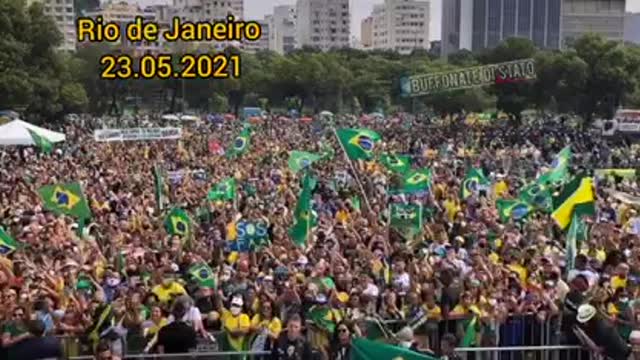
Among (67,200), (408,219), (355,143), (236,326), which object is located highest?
(355,143)

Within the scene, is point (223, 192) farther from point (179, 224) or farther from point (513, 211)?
point (513, 211)

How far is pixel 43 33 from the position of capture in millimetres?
→ 61500

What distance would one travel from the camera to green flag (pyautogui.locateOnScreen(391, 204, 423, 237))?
1714cm

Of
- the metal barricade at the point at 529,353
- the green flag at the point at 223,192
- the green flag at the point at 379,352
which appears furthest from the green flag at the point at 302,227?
the green flag at the point at 379,352

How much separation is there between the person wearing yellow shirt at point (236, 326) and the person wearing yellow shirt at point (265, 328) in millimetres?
85

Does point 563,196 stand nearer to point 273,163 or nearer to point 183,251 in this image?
point 183,251

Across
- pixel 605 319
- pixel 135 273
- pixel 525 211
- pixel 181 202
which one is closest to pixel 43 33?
pixel 181 202

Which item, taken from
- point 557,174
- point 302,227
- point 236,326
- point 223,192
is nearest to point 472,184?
point 557,174

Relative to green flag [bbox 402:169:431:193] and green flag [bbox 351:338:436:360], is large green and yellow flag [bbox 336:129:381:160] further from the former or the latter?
green flag [bbox 351:338:436:360]

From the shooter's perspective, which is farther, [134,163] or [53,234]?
[134,163]

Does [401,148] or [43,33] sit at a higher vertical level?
[43,33]

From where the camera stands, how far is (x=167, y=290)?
11844 millimetres

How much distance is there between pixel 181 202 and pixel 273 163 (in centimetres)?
1211

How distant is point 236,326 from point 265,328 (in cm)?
33
